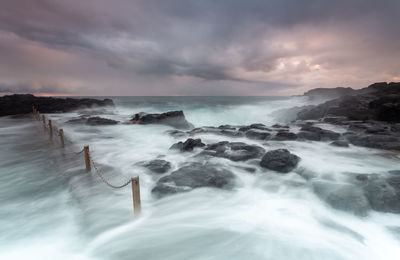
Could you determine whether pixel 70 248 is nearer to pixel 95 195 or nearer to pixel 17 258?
pixel 17 258

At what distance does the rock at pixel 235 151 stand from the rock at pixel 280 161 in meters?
0.90

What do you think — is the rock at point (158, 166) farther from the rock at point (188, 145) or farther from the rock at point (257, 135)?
the rock at point (257, 135)

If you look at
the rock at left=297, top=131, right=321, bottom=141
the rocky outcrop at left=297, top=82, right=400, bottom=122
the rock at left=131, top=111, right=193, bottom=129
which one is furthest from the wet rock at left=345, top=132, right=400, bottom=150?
the rock at left=131, top=111, right=193, bottom=129

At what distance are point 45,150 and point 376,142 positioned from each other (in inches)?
647

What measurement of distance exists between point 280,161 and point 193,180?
3.27m

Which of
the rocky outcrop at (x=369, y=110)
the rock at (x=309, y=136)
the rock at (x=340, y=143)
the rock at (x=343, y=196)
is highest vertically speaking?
the rocky outcrop at (x=369, y=110)

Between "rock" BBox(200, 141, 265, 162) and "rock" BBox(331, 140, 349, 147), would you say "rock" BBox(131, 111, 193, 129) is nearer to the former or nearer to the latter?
"rock" BBox(200, 141, 265, 162)

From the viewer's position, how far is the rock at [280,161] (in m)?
6.73

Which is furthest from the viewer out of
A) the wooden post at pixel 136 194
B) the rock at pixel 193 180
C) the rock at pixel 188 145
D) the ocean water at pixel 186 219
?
the rock at pixel 188 145

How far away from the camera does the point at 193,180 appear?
5844 mm

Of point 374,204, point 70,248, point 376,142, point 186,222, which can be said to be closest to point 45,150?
point 70,248

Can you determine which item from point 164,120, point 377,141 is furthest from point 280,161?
point 164,120

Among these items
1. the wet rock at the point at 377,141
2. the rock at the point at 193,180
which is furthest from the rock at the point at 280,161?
the wet rock at the point at 377,141

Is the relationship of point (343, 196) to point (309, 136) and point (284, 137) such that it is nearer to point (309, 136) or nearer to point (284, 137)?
point (284, 137)
